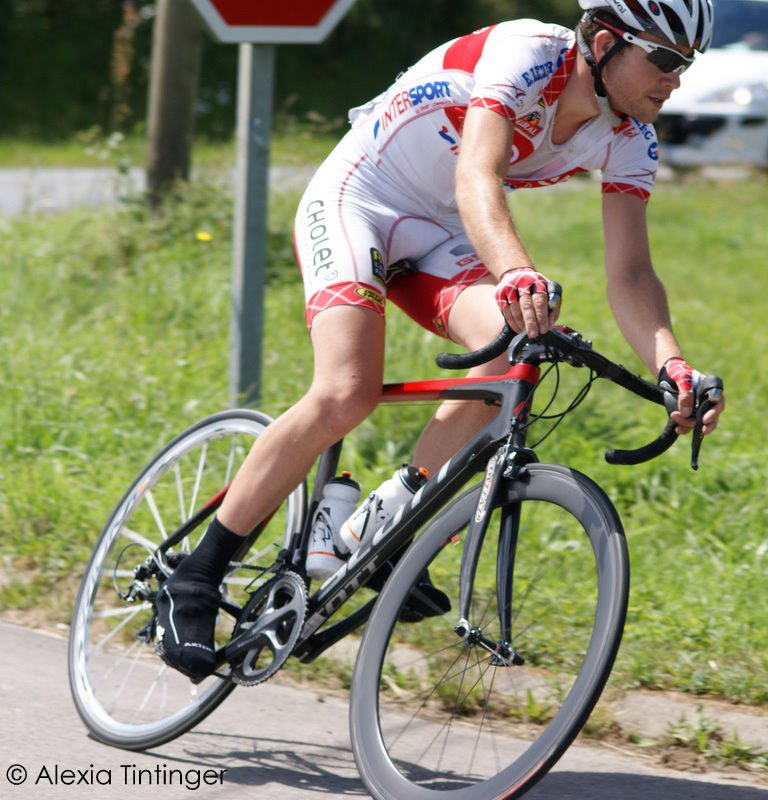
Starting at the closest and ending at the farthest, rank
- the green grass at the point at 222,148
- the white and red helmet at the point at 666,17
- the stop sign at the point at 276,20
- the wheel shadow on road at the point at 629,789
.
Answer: the white and red helmet at the point at 666,17 → the wheel shadow on road at the point at 629,789 → the stop sign at the point at 276,20 → the green grass at the point at 222,148

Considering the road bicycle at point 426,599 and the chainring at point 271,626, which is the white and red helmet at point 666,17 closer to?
the road bicycle at point 426,599

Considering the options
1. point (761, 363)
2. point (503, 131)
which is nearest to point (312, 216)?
point (503, 131)

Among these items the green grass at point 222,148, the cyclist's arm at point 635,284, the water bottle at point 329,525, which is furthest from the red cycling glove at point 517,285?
the green grass at point 222,148

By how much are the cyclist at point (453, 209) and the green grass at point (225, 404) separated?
3.88 feet

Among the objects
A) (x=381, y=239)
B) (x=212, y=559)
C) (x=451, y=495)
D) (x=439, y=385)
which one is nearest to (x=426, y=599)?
(x=451, y=495)

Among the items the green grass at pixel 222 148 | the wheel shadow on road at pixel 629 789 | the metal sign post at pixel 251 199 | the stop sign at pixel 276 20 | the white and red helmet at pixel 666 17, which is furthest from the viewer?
the green grass at pixel 222 148

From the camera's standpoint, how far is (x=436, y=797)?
8.68 ft

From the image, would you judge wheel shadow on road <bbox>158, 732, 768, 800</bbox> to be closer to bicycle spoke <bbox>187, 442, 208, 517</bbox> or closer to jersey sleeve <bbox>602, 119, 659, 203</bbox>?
bicycle spoke <bbox>187, 442, 208, 517</bbox>

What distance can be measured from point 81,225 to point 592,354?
5951 millimetres

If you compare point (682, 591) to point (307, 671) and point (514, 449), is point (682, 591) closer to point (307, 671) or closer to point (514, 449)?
point (307, 671)

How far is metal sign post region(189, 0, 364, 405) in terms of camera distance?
4387mm

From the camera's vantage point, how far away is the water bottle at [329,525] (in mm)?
3266

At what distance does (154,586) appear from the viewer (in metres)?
4.29

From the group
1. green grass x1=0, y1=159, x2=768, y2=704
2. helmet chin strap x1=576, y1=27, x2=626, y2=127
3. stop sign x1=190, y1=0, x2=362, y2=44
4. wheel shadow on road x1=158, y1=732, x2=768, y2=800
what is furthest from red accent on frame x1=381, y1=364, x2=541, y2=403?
stop sign x1=190, y1=0, x2=362, y2=44
